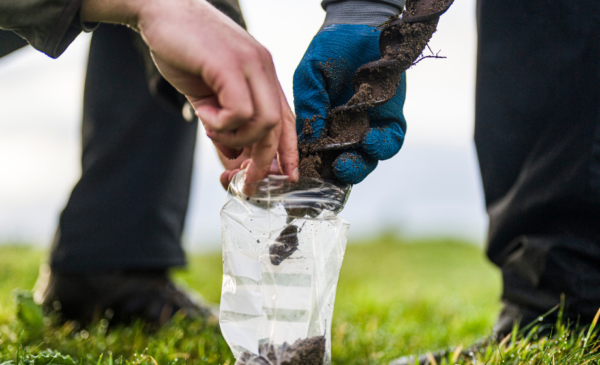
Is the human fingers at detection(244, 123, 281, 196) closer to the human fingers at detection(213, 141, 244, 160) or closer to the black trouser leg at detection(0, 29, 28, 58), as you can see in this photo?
the human fingers at detection(213, 141, 244, 160)

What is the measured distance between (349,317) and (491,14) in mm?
1593

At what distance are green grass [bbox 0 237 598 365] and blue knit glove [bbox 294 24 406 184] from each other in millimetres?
647

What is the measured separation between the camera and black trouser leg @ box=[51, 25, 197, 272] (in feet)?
7.05

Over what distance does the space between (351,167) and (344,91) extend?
0.83ft

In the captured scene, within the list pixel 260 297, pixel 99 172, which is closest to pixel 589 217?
pixel 260 297

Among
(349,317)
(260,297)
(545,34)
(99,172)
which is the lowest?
(349,317)

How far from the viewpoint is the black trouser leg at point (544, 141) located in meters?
1.45

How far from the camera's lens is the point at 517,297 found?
1.69m

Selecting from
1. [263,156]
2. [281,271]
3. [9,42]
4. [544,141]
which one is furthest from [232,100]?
[544,141]

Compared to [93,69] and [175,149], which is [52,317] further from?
[93,69]

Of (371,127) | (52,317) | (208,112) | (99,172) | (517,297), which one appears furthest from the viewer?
(99,172)

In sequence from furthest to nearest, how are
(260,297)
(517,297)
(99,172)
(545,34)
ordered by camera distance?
(99,172) → (517,297) → (545,34) → (260,297)

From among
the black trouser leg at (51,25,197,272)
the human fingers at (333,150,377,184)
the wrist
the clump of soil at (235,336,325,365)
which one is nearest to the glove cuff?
the human fingers at (333,150,377,184)

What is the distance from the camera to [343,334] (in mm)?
1842
